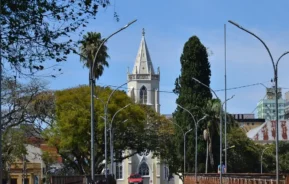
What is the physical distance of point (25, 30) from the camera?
53.5ft

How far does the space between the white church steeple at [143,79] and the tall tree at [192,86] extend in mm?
72889

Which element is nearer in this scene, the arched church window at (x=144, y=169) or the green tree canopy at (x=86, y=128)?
the green tree canopy at (x=86, y=128)

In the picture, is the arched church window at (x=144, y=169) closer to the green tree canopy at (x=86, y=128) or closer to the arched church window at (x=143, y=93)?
the arched church window at (x=143, y=93)

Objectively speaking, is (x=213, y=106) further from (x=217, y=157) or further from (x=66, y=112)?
(x=66, y=112)

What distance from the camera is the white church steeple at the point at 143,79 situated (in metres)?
153

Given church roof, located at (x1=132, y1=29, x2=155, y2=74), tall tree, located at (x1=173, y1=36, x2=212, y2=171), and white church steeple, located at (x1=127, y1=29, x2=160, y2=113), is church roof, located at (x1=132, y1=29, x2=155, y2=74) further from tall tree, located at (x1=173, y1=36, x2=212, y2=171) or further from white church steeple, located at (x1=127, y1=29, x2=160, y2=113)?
tall tree, located at (x1=173, y1=36, x2=212, y2=171)

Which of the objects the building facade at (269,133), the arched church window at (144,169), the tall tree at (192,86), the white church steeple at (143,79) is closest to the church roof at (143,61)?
the white church steeple at (143,79)

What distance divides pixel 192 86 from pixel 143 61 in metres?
74.6

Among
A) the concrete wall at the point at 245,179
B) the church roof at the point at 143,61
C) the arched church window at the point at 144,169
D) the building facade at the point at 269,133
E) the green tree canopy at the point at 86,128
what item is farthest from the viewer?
the church roof at the point at 143,61

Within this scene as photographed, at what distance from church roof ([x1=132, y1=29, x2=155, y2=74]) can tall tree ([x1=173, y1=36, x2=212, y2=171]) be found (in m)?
71.5

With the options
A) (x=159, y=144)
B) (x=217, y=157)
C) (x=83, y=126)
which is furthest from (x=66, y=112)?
(x=217, y=157)

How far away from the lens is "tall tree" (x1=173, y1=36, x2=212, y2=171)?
7831 centimetres

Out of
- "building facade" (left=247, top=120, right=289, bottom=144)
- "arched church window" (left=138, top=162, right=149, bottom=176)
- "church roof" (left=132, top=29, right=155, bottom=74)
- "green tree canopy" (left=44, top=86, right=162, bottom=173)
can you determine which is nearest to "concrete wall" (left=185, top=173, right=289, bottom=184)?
"green tree canopy" (left=44, top=86, right=162, bottom=173)

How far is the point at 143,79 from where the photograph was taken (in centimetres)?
15488
